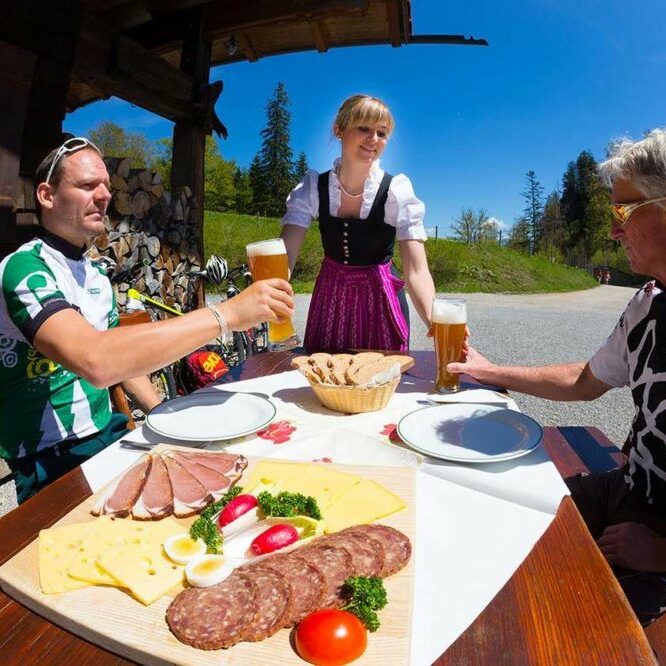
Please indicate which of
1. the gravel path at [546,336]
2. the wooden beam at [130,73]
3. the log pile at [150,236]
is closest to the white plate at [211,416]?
the gravel path at [546,336]

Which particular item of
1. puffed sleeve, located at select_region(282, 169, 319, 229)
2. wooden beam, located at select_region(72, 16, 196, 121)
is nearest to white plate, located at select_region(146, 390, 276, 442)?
puffed sleeve, located at select_region(282, 169, 319, 229)

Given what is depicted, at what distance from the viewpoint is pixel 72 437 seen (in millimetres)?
1700

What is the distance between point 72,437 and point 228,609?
1.20 m

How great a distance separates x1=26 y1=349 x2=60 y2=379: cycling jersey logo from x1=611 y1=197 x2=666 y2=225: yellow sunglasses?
5.64 feet

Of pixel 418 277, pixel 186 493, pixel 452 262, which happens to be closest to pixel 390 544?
pixel 186 493

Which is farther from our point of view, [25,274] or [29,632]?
[25,274]

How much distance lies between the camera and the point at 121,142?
3850 centimetres

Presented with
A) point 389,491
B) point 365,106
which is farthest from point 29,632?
point 365,106

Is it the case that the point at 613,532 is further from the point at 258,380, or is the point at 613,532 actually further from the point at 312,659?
the point at 258,380

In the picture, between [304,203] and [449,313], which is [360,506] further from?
[304,203]

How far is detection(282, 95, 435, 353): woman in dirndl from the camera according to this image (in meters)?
2.71

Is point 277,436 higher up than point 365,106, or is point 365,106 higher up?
point 365,106

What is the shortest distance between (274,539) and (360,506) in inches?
7.3

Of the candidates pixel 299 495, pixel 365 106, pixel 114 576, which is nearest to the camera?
pixel 114 576
